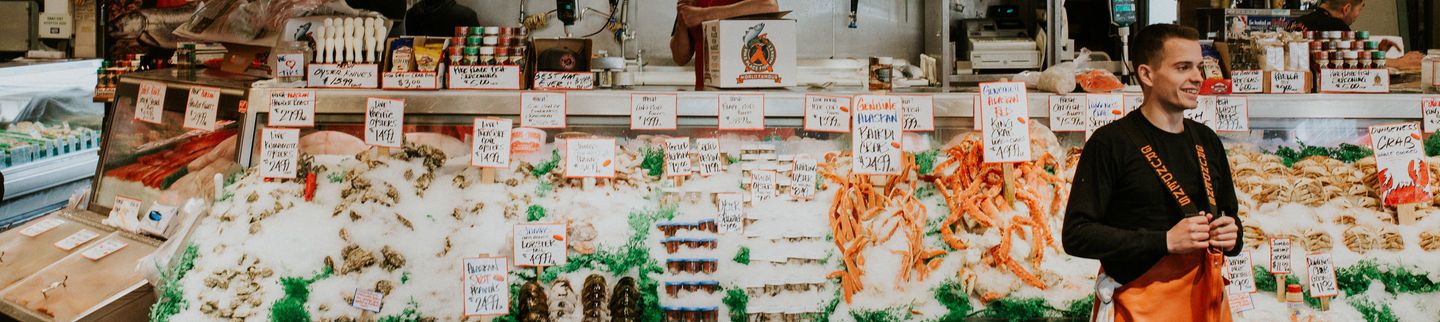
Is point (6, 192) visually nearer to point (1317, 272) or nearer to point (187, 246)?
point (187, 246)

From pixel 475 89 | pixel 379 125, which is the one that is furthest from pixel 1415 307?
pixel 379 125

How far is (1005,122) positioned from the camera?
2.72 meters

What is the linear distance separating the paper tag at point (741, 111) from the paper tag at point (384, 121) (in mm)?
970

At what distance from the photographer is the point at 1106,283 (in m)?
2.09

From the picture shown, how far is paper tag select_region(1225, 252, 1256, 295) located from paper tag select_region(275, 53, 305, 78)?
9.43ft

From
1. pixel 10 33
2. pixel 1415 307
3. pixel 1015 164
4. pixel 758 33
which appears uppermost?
pixel 10 33

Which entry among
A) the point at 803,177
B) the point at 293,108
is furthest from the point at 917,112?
the point at 293,108

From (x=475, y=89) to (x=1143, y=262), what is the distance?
1.90 meters

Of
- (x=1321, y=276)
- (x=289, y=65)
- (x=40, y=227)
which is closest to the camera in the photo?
(x=1321, y=276)

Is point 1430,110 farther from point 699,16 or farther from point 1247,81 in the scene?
point 699,16

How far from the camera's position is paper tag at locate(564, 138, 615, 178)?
2797 mm

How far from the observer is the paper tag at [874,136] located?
9.02 feet

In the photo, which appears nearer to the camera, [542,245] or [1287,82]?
[542,245]

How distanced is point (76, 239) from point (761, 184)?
2387 millimetres
